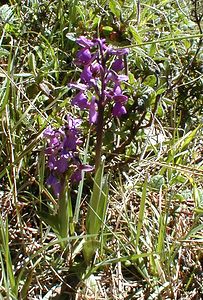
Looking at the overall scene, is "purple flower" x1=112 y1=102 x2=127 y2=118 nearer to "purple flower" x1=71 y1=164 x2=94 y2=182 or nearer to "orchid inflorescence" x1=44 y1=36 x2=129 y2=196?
"orchid inflorescence" x1=44 y1=36 x2=129 y2=196

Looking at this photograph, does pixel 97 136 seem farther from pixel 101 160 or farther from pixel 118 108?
pixel 101 160

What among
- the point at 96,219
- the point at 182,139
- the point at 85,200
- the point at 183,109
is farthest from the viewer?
the point at 183,109

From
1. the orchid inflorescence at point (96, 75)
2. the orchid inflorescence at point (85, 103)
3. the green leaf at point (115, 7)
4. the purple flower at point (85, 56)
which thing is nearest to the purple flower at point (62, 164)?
the orchid inflorescence at point (85, 103)

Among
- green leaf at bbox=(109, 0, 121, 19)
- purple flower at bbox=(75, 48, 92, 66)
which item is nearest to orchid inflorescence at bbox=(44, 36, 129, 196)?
purple flower at bbox=(75, 48, 92, 66)

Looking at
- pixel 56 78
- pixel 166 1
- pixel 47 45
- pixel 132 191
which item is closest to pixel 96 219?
pixel 132 191

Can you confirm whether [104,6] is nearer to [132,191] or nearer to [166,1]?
[166,1]

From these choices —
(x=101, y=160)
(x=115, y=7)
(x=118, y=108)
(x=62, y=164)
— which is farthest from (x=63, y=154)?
(x=115, y=7)

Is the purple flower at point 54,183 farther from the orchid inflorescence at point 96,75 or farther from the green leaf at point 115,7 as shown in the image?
the green leaf at point 115,7

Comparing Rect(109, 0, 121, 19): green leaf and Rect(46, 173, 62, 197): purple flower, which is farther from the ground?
Rect(109, 0, 121, 19): green leaf
